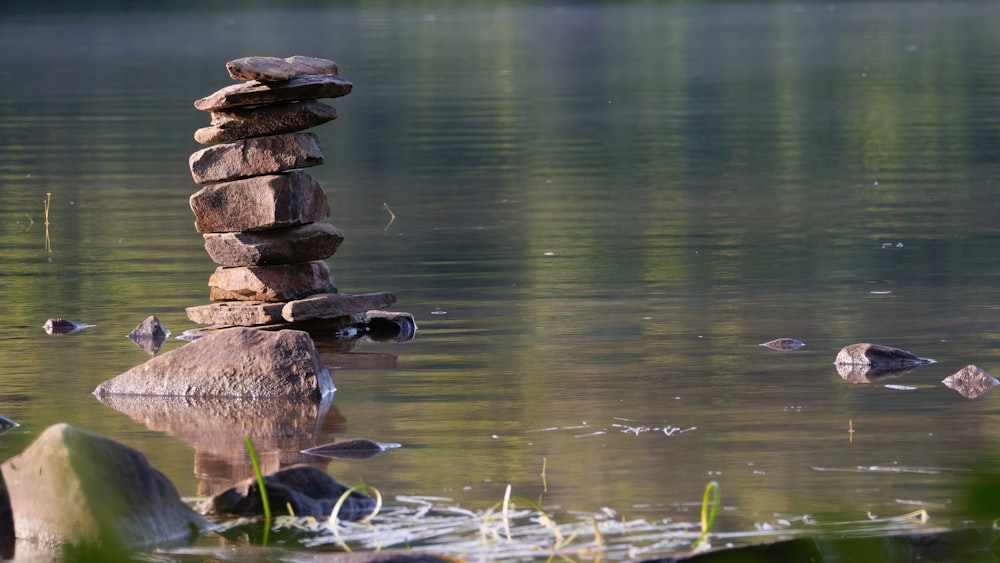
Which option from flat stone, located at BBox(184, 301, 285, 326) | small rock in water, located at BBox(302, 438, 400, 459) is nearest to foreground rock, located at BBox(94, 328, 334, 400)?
small rock in water, located at BBox(302, 438, 400, 459)

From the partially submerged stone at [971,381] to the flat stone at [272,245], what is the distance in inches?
181

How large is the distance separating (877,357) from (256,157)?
4524 millimetres

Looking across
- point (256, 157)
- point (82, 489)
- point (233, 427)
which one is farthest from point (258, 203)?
point (82, 489)

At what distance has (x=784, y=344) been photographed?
42.2 ft

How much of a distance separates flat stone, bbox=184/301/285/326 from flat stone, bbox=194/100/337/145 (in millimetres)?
1177

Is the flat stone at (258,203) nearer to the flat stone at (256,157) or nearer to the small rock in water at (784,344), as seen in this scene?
the flat stone at (256,157)

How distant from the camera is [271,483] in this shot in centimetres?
836

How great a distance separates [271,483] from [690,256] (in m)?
9.61

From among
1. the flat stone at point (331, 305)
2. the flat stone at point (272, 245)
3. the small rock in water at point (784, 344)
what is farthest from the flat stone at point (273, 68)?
the small rock in water at point (784, 344)

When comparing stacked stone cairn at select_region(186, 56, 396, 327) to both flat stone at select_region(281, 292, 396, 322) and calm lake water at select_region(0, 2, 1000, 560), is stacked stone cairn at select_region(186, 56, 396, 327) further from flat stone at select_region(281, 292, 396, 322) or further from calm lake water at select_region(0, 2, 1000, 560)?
calm lake water at select_region(0, 2, 1000, 560)

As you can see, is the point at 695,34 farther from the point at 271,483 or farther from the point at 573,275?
the point at 271,483

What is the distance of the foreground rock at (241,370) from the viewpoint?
37.3 ft

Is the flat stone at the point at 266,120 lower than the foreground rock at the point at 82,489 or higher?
higher

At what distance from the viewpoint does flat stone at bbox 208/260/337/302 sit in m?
13.8
